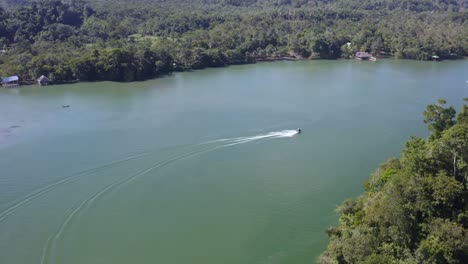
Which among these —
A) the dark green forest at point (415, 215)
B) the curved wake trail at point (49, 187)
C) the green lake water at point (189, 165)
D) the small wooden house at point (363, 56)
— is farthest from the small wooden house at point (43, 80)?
the small wooden house at point (363, 56)

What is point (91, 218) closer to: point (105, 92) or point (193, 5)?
point (105, 92)

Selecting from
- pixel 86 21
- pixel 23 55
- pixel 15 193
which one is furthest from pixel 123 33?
pixel 15 193

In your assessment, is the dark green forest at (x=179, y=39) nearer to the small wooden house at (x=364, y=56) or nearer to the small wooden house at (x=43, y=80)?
the small wooden house at (x=43, y=80)

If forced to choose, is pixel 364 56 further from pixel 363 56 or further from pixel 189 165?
pixel 189 165

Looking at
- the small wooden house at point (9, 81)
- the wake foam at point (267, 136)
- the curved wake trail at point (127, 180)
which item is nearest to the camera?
the curved wake trail at point (127, 180)

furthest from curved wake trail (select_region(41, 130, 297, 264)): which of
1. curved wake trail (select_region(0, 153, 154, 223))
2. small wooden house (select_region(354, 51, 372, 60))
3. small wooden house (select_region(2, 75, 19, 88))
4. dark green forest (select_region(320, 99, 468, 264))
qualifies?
small wooden house (select_region(354, 51, 372, 60))

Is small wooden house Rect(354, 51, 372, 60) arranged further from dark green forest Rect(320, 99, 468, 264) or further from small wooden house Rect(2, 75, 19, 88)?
small wooden house Rect(2, 75, 19, 88)
